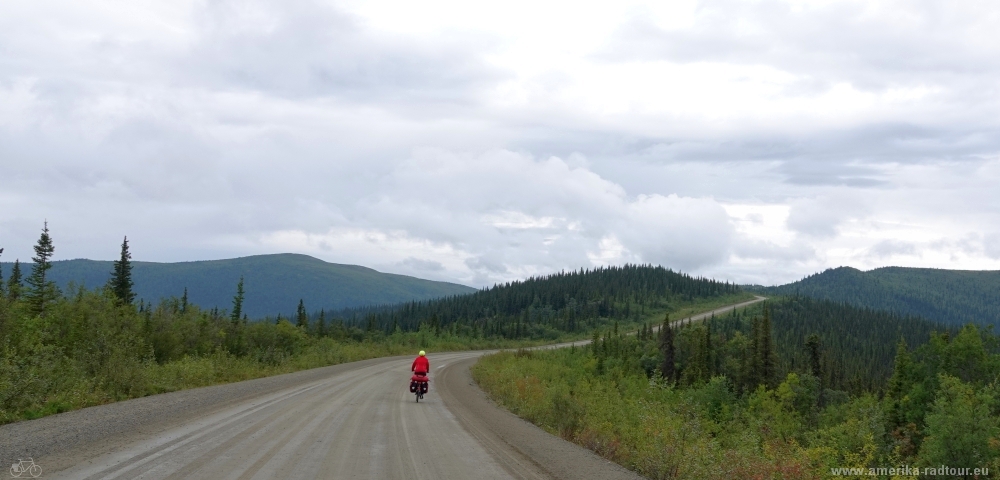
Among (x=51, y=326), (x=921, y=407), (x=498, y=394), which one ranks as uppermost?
(x=51, y=326)

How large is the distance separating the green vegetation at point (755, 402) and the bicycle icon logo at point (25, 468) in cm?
1004

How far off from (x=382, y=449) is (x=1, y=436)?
24.2 feet

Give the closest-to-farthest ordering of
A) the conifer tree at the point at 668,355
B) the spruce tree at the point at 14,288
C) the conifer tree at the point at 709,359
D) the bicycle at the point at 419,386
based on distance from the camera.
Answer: the bicycle at the point at 419,386 < the spruce tree at the point at 14,288 < the conifer tree at the point at 709,359 < the conifer tree at the point at 668,355

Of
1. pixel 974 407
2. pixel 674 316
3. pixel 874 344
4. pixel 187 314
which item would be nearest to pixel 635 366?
pixel 974 407

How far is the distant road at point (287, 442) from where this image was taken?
1050cm

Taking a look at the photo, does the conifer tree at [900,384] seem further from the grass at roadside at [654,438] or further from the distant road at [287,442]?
the distant road at [287,442]

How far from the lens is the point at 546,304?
169125 mm

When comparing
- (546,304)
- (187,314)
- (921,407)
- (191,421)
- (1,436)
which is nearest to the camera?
(1,436)

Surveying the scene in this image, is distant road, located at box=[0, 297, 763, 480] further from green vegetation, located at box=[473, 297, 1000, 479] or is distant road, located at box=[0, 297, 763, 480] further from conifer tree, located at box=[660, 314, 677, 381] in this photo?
conifer tree, located at box=[660, 314, 677, 381]

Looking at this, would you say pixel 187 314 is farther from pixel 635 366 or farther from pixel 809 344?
pixel 809 344

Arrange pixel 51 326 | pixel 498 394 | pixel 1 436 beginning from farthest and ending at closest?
1. pixel 51 326
2. pixel 498 394
3. pixel 1 436

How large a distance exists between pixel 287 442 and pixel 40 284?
4806 centimetres

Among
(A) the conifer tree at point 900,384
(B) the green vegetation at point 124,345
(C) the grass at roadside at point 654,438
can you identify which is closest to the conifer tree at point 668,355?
(A) the conifer tree at point 900,384

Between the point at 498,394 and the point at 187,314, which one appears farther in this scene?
the point at 187,314
